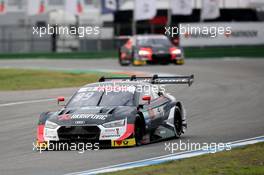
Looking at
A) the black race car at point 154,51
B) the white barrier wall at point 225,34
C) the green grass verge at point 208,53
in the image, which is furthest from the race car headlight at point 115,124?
the white barrier wall at point 225,34

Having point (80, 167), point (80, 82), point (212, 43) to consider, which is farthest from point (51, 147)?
point (212, 43)

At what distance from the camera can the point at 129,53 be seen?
4053cm

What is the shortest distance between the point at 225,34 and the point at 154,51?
35.6 feet

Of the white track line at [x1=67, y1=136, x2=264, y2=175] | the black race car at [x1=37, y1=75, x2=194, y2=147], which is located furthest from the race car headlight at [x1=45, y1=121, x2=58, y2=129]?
the white track line at [x1=67, y1=136, x2=264, y2=175]

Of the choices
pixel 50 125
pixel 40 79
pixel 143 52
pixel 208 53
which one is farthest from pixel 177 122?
pixel 208 53

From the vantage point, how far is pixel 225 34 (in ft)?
162

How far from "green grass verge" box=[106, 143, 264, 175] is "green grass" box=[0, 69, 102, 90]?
17.4 meters

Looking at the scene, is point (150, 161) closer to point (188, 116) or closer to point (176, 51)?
point (188, 116)

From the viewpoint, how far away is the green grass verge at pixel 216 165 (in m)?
11.0

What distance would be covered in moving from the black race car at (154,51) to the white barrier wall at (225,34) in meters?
9.40

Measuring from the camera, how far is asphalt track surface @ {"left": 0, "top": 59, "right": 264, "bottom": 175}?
501 inches

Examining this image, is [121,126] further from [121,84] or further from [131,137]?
[121,84]

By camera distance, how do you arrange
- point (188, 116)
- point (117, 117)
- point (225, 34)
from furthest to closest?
point (225, 34) → point (188, 116) → point (117, 117)

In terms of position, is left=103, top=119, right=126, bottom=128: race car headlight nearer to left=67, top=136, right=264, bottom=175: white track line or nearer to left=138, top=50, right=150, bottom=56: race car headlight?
left=67, top=136, right=264, bottom=175: white track line
